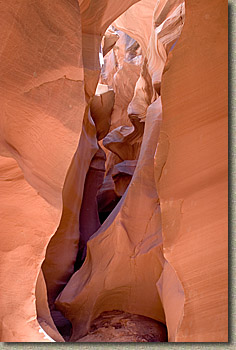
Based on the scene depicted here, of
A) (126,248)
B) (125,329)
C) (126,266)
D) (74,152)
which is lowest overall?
(125,329)

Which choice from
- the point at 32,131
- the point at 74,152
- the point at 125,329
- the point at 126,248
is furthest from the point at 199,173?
the point at 125,329

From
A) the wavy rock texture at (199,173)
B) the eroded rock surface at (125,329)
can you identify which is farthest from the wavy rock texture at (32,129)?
the eroded rock surface at (125,329)

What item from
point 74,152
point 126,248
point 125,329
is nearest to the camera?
point 74,152

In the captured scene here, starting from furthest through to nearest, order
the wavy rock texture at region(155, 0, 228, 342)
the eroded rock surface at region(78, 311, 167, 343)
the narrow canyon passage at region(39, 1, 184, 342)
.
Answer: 1. the narrow canyon passage at region(39, 1, 184, 342)
2. the eroded rock surface at region(78, 311, 167, 343)
3. the wavy rock texture at region(155, 0, 228, 342)

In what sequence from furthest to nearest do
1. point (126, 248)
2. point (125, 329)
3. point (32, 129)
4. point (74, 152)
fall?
point (126, 248), point (125, 329), point (74, 152), point (32, 129)

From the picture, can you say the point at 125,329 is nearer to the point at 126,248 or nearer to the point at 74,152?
the point at 126,248

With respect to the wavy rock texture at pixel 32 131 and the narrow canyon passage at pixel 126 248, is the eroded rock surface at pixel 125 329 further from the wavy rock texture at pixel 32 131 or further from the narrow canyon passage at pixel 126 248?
the wavy rock texture at pixel 32 131

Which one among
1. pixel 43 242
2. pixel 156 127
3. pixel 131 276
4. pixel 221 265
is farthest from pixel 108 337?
pixel 156 127

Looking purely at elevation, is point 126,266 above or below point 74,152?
below

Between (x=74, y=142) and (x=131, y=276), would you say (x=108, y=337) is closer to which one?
(x=131, y=276)

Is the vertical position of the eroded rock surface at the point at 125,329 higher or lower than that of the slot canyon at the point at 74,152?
lower

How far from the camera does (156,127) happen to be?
3162mm

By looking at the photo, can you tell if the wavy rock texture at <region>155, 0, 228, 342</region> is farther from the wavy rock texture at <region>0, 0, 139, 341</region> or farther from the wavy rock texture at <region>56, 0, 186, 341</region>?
the wavy rock texture at <region>56, 0, 186, 341</region>

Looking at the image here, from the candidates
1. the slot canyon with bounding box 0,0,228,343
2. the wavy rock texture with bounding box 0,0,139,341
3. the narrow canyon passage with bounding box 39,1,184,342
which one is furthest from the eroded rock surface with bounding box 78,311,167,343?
the wavy rock texture with bounding box 0,0,139,341
